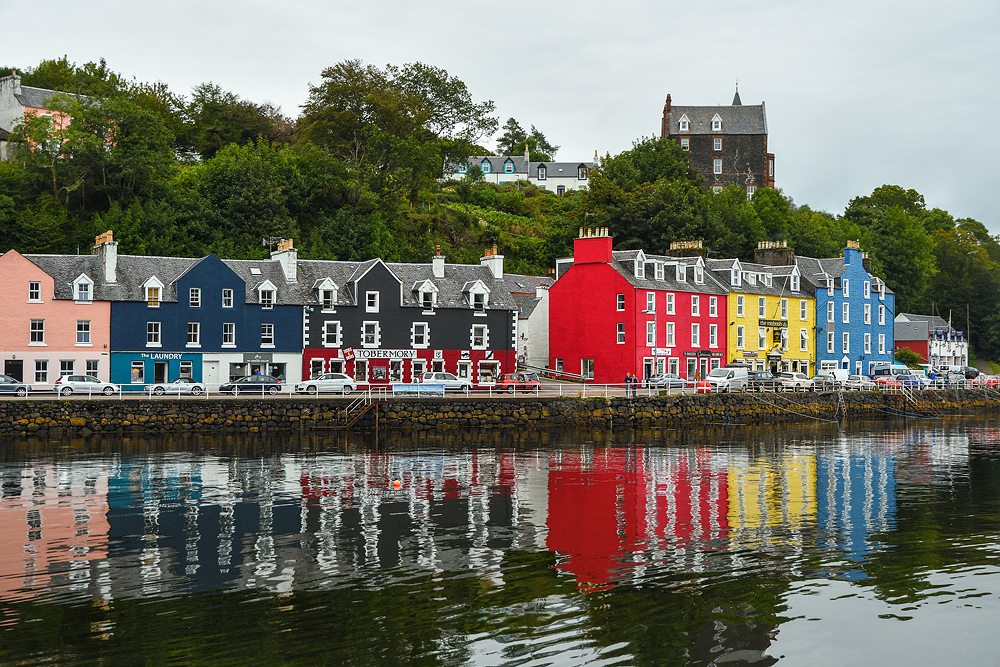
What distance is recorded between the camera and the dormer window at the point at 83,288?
186 ft

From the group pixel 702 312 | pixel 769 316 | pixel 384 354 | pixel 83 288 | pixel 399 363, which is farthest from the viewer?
pixel 769 316

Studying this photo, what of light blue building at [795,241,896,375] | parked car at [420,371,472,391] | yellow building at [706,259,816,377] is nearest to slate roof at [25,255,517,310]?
parked car at [420,371,472,391]

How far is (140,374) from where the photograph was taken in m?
58.4

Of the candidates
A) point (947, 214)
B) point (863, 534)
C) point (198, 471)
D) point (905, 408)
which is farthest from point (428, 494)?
point (947, 214)

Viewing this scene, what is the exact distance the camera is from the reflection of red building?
73.1ft

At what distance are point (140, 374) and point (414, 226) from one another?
1282 inches

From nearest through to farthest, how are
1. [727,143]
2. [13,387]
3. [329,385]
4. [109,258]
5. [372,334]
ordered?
[13,387] → [329,385] → [109,258] → [372,334] → [727,143]

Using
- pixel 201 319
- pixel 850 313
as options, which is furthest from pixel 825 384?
pixel 201 319

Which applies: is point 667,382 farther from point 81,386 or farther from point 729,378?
point 81,386

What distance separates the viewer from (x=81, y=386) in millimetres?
52156

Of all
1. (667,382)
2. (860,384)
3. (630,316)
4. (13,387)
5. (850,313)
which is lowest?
(860,384)

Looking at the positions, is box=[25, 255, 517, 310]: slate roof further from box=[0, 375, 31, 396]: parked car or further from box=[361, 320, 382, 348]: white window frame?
box=[0, 375, 31, 396]: parked car

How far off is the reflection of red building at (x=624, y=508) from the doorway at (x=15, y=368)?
35.4 metres

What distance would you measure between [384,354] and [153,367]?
49.6ft
